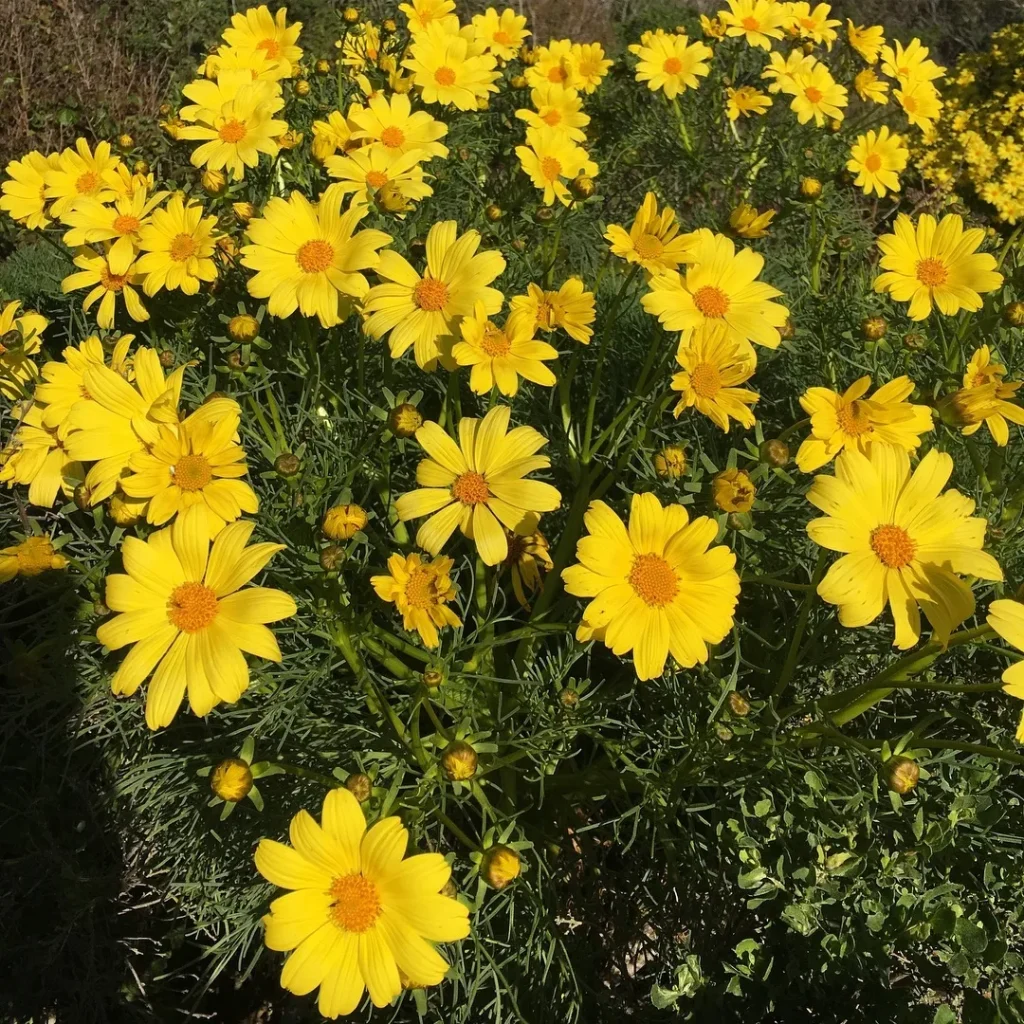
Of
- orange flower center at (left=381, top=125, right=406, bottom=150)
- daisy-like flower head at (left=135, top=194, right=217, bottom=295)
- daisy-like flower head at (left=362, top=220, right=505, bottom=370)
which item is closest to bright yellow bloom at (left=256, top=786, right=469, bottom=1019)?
daisy-like flower head at (left=362, top=220, right=505, bottom=370)

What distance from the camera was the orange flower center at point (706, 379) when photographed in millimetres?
1466

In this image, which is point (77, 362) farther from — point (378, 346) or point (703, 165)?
point (703, 165)

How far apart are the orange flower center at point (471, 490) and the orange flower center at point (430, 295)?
1.34 ft

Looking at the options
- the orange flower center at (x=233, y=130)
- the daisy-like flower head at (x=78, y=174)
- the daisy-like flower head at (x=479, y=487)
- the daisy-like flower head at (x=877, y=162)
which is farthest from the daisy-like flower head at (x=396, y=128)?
the daisy-like flower head at (x=877, y=162)

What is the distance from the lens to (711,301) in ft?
5.25

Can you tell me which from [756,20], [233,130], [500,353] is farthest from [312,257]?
[756,20]

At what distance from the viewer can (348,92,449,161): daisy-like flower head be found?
202 centimetres

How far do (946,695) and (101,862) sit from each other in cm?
221

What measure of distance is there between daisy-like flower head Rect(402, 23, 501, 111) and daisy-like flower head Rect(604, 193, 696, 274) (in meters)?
1.02

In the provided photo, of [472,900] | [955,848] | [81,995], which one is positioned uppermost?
[955,848]

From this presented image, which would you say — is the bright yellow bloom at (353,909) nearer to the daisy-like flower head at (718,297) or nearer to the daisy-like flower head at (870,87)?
the daisy-like flower head at (718,297)

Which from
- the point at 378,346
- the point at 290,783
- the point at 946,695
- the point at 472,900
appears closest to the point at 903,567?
the point at 946,695

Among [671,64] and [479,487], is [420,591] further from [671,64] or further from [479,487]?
[671,64]

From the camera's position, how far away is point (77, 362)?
157 centimetres
